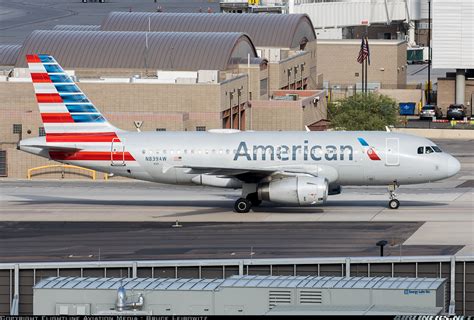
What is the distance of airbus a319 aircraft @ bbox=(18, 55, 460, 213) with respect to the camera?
66.8m

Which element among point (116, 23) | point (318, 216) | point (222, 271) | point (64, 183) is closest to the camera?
point (222, 271)

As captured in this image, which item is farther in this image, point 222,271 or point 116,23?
point 116,23

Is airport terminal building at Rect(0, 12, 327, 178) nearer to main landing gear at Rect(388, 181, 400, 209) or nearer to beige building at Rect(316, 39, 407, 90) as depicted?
beige building at Rect(316, 39, 407, 90)

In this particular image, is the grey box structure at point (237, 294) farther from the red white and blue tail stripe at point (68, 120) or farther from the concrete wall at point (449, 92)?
the concrete wall at point (449, 92)

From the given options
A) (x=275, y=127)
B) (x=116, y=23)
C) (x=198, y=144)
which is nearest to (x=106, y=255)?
(x=198, y=144)

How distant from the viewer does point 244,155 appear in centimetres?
6756

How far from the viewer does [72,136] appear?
69.0m

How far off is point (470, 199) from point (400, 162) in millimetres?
7353

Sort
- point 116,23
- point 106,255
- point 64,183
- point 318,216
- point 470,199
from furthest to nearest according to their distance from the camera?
1. point 116,23
2. point 64,183
3. point 470,199
4. point 318,216
5. point 106,255

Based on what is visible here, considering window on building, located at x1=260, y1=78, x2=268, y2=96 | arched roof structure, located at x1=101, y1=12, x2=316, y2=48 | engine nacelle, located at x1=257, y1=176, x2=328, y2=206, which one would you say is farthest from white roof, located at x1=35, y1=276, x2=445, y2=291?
arched roof structure, located at x1=101, y1=12, x2=316, y2=48

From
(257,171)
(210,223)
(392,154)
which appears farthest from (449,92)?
(210,223)

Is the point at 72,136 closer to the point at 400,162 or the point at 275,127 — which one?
the point at 400,162

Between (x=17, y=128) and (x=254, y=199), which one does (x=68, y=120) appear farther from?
(x=17, y=128)

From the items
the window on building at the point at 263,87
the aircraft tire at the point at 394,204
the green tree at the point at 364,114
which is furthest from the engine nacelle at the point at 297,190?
the green tree at the point at 364,114
